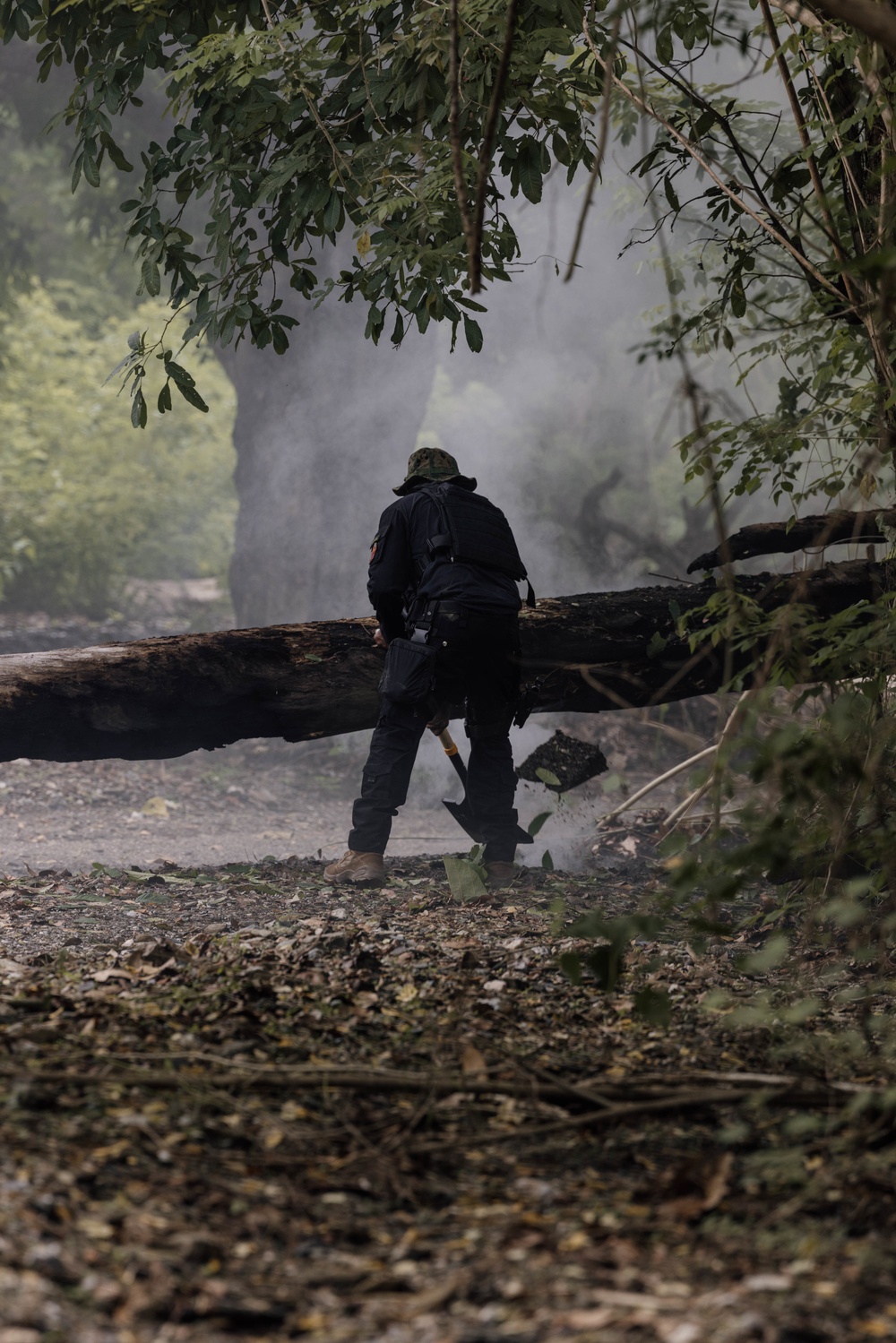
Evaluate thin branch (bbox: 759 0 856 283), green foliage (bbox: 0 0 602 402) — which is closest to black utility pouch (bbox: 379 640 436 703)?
green foliage (bbox: 0 0 602 402)

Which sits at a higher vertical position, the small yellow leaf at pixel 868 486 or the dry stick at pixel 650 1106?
the small yellow leaf at pixel 868 486

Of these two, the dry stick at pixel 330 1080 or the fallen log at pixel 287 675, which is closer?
the dry stick at pixel 330 1080

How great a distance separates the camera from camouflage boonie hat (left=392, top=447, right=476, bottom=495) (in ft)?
17.6

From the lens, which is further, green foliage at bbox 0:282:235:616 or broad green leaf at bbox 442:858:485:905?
green foliage at bbox 0:282:235:616

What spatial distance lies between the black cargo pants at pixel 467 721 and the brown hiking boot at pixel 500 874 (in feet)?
0.28

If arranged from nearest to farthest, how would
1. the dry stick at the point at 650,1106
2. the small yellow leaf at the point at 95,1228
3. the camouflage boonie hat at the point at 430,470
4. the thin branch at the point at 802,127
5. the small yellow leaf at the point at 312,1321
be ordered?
the small yellow leaf at the point at 312,1321, the small yellow leaf at the point at 95,1228, the dry stick at the point at 650,1106, the thin branch at the point at 802,127, the camouflage boonie hat at the point at 430,470

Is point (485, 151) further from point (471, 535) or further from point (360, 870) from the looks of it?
point (360, 870)

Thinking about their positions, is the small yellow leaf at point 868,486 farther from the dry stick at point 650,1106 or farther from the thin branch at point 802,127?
the dry stick at point 650,1106

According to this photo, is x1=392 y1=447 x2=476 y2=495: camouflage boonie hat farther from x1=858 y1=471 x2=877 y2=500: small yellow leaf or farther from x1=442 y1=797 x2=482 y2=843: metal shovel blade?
x1=858 y1=471 x2=877 y2=500: small yellow leaf

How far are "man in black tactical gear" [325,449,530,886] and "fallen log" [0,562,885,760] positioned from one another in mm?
227

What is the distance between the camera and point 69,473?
15.7 metres

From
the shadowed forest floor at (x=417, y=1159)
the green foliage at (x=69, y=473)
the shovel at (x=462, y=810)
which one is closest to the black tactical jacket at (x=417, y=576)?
the shovel at (x=462, y=810)

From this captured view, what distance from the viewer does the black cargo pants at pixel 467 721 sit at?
501cm

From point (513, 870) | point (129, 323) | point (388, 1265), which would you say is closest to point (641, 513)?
point (129, 323)
